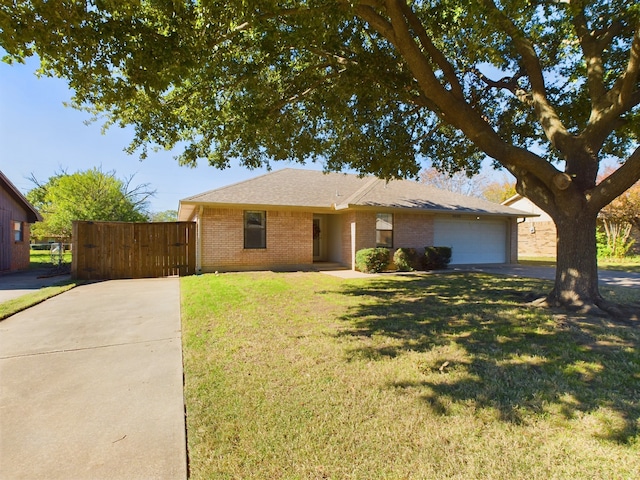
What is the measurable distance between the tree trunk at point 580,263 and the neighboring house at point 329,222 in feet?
25.7

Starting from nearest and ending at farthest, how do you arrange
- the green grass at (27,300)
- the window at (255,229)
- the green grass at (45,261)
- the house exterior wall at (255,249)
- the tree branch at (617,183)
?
the tree branch at (617,183) < the green grass at (27,300) < the house exterior wall at (255,249) < the window at (255,229) < the green grass at (45,261)

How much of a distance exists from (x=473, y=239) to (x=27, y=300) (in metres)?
17.4

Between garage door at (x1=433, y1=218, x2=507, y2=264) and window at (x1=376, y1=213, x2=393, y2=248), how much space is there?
8.55 ft

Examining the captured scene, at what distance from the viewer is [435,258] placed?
49.4ft

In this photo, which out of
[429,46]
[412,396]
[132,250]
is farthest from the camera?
[132,250]

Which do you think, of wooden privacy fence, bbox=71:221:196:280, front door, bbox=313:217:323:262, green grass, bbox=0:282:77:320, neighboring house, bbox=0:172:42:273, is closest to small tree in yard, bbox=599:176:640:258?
front door, bbox=313:217:323:262

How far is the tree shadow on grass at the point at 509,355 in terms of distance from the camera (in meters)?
3.01

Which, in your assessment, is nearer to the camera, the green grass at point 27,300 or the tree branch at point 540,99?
the green grass at point 27,300

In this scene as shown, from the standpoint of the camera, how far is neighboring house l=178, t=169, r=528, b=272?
44.3 feet

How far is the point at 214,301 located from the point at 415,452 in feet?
19.8

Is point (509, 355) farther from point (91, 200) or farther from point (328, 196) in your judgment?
point (91, 200)

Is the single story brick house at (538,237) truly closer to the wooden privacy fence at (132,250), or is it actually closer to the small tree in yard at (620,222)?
the small tree in yard at (620,222)

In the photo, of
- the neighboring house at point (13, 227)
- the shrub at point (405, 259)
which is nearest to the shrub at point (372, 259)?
the shrub at point (405, 259)

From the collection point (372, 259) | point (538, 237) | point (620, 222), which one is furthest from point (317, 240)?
point (620, 222)
